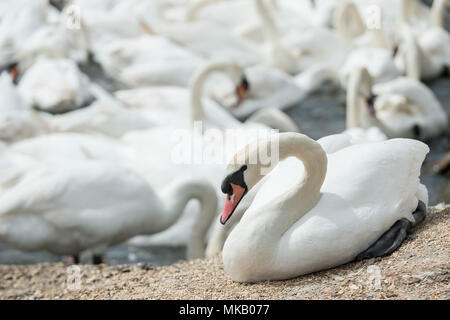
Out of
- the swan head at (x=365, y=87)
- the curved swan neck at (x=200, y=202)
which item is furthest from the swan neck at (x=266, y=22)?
the curved swan neck at (x=200, y=202)

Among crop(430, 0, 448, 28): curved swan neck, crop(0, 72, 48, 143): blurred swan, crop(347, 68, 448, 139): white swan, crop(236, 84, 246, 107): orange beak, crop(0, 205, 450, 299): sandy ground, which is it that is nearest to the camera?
crop(0, 205, 450, 299): sandy ground

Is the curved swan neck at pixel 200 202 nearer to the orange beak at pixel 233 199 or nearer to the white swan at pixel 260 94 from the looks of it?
the orange beak at pixel 233 199

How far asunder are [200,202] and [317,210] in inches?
120

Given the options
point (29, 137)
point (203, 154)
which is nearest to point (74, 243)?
point (203, 154)

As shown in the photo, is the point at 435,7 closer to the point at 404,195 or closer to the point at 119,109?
the point at 119,109

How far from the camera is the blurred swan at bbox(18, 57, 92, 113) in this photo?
10.5 m

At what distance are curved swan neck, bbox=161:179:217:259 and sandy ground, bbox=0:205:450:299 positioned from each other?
1.52m

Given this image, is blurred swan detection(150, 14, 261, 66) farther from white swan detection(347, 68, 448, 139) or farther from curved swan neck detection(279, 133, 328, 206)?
curved swan neck detection(279, 133, 328, 206)

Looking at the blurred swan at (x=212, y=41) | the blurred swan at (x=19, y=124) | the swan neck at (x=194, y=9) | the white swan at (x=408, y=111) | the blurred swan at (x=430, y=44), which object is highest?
the blurred swan at (x=19, y=124)

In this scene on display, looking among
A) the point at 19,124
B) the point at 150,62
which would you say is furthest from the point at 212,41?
the point at 19,124

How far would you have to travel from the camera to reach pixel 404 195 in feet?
13.9

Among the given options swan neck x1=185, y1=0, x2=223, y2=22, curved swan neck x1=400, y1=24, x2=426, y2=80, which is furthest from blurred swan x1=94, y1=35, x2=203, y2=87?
curved swan neck x1=400, y1=24, x2=426, y2=80

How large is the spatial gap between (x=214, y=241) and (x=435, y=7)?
6999 millimetres

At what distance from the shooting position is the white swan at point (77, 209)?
638 centimetres
